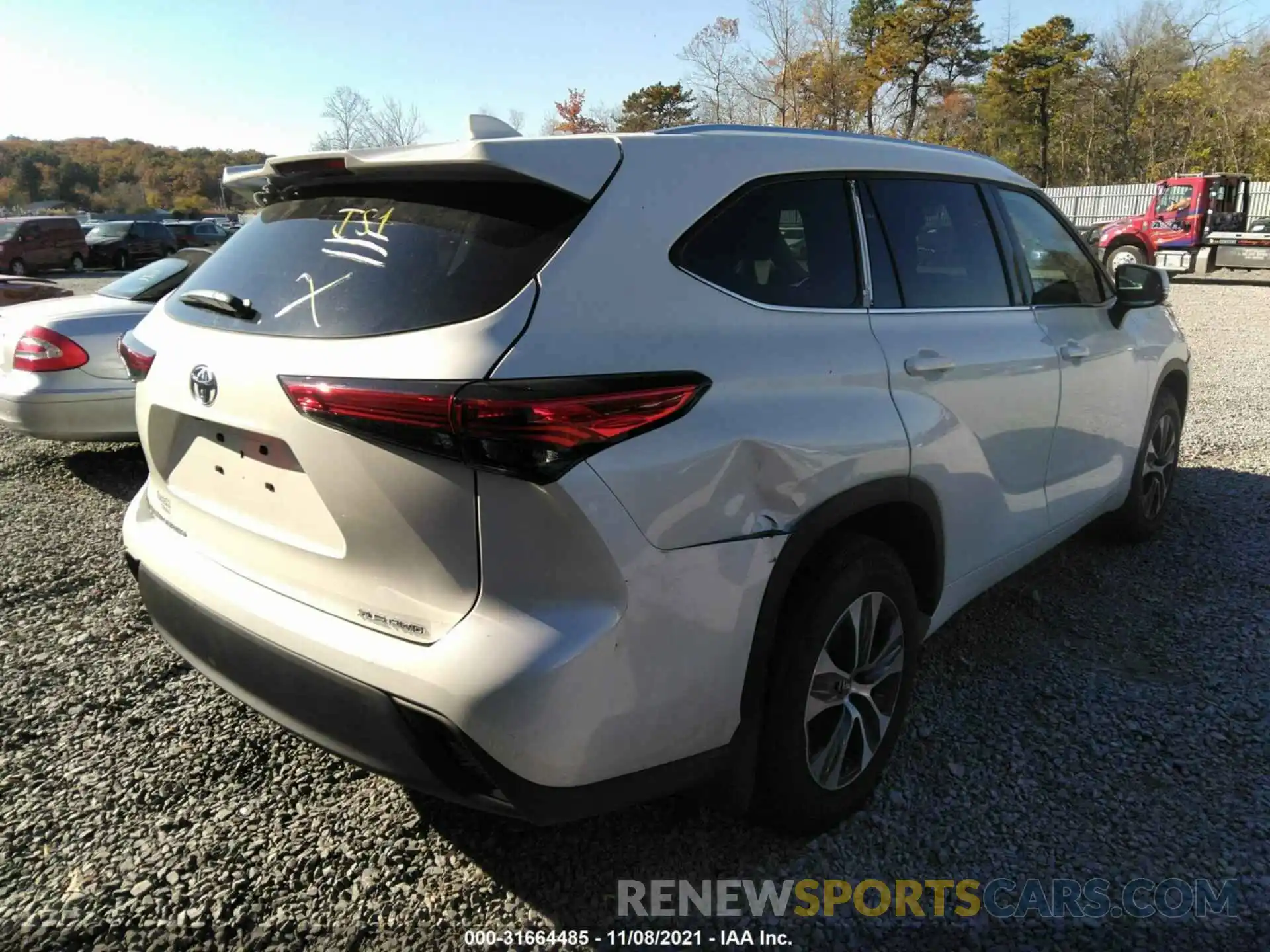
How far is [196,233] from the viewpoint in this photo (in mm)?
29969

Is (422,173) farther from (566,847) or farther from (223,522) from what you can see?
(566,847)

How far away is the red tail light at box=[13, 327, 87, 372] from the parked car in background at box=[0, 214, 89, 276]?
25453mm

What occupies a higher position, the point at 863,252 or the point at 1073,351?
the point at 863,252

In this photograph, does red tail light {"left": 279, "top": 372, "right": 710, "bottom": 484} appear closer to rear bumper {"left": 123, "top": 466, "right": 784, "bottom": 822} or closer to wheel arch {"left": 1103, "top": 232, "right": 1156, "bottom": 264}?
rear bumper {"left": 123, "top": 466, "right": 784, "bottom": 822}

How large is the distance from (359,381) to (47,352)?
482 cm

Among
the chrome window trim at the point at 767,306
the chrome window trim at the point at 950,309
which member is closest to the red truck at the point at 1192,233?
the chrome window trim at the point at 950,309

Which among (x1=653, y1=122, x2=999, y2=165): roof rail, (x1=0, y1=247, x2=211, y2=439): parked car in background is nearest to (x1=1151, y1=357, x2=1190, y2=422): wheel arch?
(x1=653, y1=122, x2=999, y2=165): roof rail

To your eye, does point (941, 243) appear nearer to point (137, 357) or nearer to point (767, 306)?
point (767, 306)

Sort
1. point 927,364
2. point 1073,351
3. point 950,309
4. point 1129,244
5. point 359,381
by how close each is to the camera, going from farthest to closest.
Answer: point 1129,244
point 1073,351
point 950,309
point 927,364
point 359,381

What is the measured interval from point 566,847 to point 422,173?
5.83 feet

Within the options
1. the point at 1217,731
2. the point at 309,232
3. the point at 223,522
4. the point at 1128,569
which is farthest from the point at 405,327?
the point at 1128,569

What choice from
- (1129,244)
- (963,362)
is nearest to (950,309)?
(963,362)

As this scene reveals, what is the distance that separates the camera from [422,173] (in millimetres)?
2031

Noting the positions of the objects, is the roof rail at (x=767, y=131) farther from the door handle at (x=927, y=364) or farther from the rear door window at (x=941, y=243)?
the door handle at (x=927, y=364)
